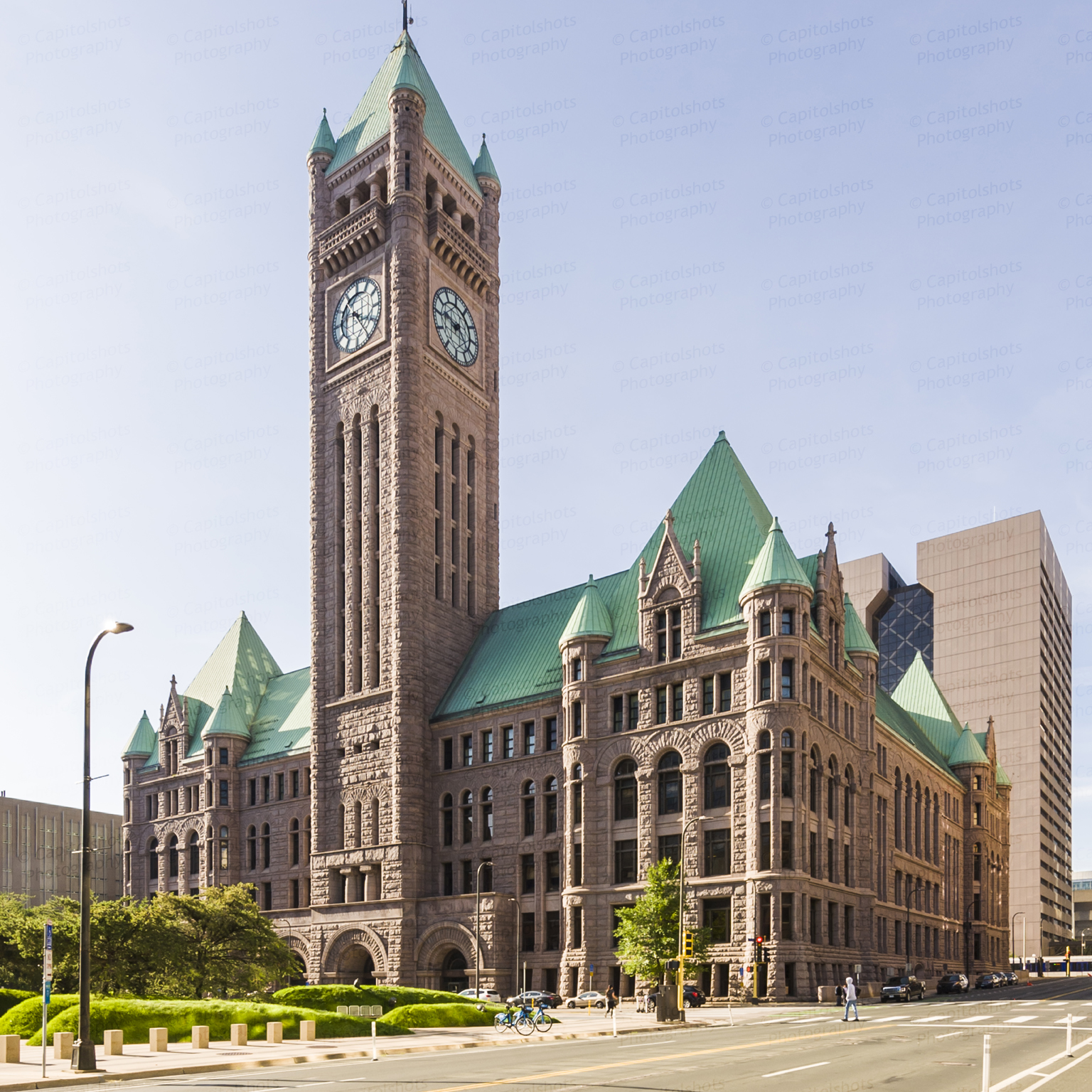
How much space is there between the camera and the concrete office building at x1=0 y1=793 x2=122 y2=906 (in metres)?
141

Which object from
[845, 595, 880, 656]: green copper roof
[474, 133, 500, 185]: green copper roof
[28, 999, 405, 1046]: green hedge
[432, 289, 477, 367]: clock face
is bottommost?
[28, 999, 405, 1046]: green hedge

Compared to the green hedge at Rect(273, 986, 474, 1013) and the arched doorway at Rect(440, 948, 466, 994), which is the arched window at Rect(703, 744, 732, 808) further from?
the green hedge at Rect(273, 986, 474, 1013)

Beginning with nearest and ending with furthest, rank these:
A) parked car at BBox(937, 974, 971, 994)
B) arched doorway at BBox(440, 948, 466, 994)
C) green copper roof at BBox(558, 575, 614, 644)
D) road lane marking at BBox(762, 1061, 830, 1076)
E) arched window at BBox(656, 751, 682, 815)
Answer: road lane marking at BBox(762, 1061, 830, 1076) < arched window at BBox(656, 751, 682, 815) < green copper roof at BBox(558, 575, 614, 644) < arched doorway at BBox(440, 948, 466, 994) < parked car at BBox(937, 974, 971, 994)

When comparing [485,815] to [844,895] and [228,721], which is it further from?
[228,721]

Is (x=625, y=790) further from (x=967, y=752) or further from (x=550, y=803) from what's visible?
(x=967, y=752)

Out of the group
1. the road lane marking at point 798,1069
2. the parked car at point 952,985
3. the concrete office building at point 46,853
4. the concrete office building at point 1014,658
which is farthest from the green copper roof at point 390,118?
the concrete office building at point 1014,658

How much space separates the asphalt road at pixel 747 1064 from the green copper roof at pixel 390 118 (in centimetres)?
7001

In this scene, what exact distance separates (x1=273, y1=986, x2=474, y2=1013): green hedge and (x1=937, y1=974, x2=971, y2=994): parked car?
41.6 m

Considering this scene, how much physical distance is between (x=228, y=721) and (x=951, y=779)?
214ft

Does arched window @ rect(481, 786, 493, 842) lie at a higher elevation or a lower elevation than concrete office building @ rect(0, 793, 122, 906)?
higher

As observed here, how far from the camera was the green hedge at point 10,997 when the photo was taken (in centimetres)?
4353

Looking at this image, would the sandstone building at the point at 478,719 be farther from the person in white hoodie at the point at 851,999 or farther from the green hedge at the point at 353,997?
the green hedge at the point at 353,997

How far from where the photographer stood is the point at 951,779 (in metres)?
112

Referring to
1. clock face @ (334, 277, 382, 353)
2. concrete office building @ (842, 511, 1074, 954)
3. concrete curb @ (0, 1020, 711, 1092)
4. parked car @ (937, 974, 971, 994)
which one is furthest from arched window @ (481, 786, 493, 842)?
concrete office building @ (842, 511, 1074, 954)
